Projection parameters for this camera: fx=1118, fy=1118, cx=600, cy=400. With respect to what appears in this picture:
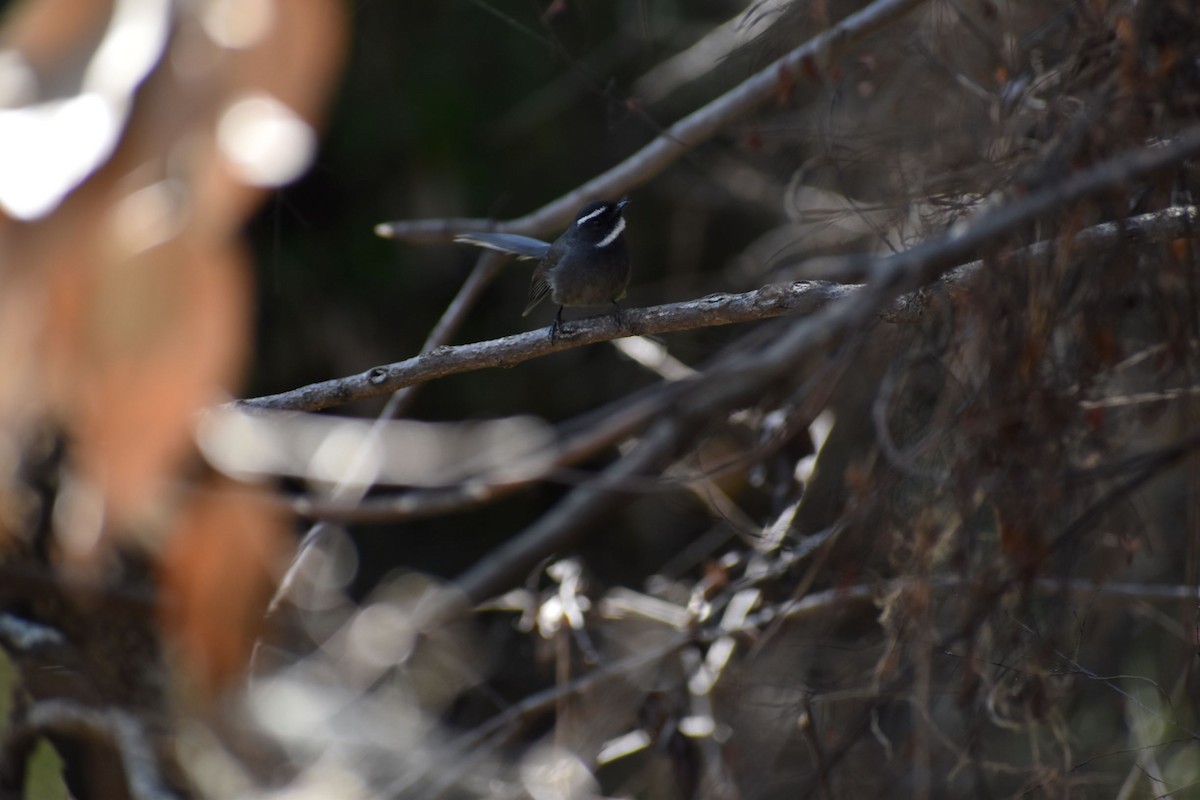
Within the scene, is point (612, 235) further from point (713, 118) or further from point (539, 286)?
point (713, 118)

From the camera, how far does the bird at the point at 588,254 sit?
5188 millimetres

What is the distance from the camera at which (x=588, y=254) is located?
5250 millimetres

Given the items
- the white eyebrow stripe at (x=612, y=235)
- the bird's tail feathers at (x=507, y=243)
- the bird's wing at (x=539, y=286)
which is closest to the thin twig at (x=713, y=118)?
the bird's tail feathers at (x=507, y=243)

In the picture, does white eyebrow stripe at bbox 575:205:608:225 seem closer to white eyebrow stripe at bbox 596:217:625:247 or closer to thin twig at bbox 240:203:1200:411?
white eyebrow stripe at bbox 596:217:625:247

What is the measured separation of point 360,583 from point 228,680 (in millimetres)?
7016

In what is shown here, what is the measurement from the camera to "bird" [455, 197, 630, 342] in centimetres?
519

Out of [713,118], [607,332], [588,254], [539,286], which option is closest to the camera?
[607,332]

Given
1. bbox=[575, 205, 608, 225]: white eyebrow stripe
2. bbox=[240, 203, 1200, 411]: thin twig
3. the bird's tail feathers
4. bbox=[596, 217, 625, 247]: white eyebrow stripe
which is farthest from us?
bbox=[596, 217, 625, 247]: white eyebrow stripe

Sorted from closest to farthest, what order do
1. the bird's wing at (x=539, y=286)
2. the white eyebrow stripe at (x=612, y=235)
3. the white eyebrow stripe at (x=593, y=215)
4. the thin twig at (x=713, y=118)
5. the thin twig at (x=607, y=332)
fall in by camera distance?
the thin twig at (x=607, y=332), the thin twig at (x=713, y=118), the white eyebrow stripe at (x=593, y=215), the white eyebrow stripe at (x=612, y=235), the bird's wing at (x=539, y=286)

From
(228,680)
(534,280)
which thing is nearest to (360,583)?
(534,280)

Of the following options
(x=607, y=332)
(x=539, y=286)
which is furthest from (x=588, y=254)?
(x=607, y=332)

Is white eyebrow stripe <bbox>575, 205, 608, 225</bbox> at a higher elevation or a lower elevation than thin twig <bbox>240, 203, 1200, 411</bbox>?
lower

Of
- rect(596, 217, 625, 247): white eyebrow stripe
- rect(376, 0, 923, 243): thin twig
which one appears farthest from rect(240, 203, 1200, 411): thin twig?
rect(596, 217, 625, 247): white eyebrow stripe

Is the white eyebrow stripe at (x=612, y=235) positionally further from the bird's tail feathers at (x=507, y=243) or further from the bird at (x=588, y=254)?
the bird's tail feathers at (x=507, y=243)
